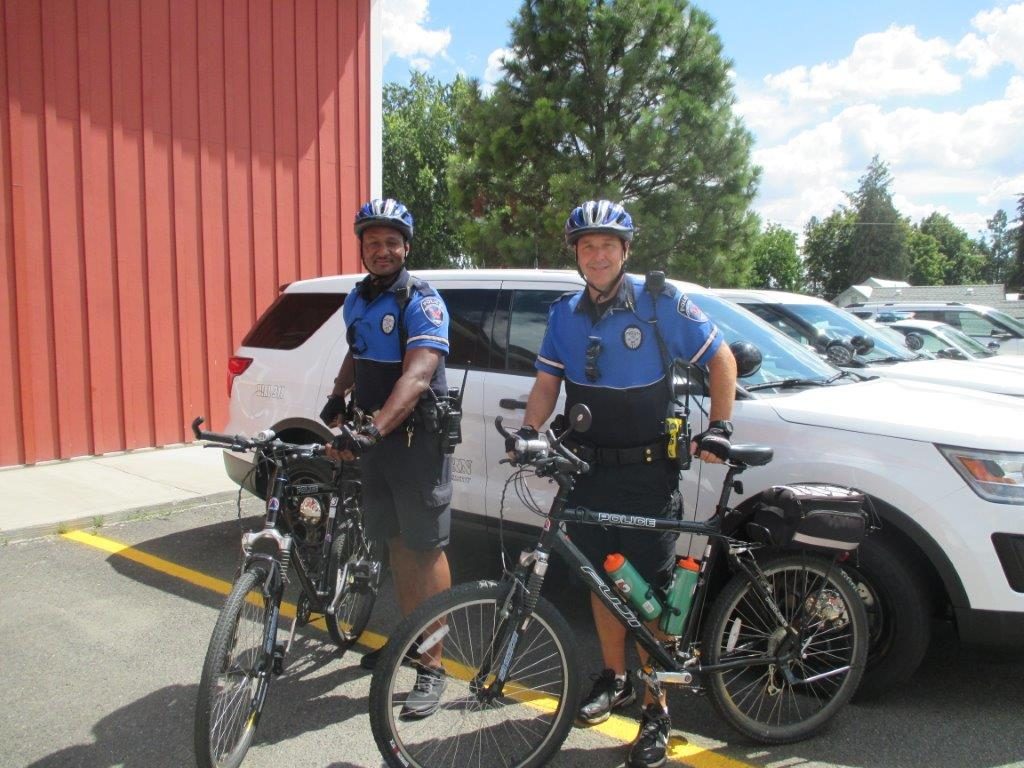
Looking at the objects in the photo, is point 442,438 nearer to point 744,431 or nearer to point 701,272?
point 744,431

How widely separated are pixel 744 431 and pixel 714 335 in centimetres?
72

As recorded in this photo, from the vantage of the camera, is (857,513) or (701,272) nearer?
(857,513)

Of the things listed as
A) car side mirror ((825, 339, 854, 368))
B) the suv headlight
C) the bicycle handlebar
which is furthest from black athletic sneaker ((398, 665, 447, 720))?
car side mirror ((825, 339, 854, 368))

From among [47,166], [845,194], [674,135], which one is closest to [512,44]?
[674,135]

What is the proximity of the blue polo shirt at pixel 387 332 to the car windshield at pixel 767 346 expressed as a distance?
1.46m

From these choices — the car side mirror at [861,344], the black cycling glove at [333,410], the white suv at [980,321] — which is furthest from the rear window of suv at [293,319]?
the white suv at [980,321]

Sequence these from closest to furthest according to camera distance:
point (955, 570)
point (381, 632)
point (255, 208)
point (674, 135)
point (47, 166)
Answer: point (955, 570) < point (381, 632) < point (47, 166) < point (255, 208) < point (674, 135)

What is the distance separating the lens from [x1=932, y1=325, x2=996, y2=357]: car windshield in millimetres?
10922

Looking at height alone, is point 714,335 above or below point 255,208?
below

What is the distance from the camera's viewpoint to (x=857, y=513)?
2920 millimetres

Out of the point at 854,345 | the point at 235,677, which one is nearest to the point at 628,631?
the point at 235,677

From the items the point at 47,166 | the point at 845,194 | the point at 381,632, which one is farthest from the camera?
the point at 845,194

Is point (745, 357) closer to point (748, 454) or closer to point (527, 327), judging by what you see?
point (748, 454)

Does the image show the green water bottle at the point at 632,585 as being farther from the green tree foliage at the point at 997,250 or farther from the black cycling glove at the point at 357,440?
the green tree foliage at the point at 997,250
